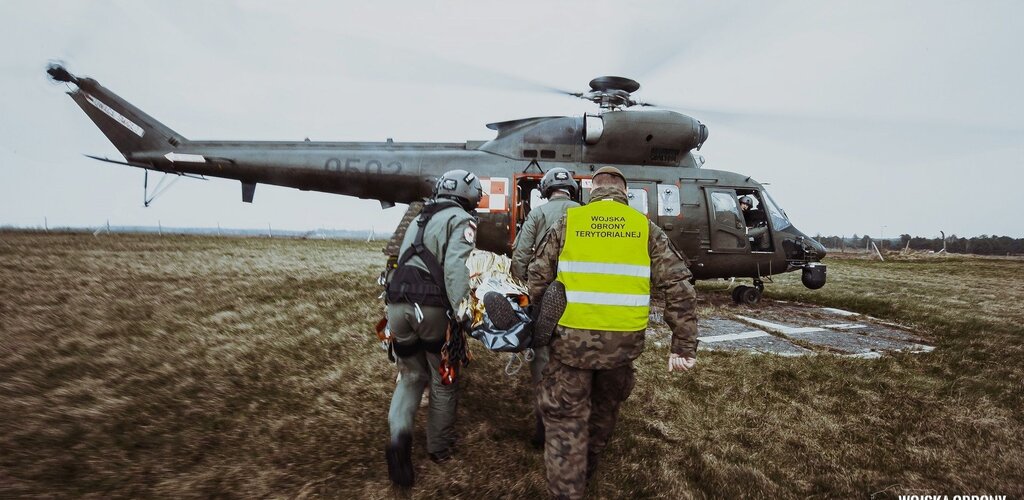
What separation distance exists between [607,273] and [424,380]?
1.50 meters

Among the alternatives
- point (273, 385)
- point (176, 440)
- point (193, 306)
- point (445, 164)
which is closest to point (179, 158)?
point (193, 306)

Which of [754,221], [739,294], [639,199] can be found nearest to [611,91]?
[639,199]

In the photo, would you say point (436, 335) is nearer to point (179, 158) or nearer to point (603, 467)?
point (603, 467)

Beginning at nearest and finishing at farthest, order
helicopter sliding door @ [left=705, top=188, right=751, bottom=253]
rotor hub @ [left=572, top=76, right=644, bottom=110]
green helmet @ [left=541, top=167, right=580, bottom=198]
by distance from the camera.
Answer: green helmet @ [left=541, top=167, right=580, bottom=198] → rotor hub @ [left=572, top=76, right=644, bottom=110] → helicopter sliding door @ [left=705, top=188, right=751, bottom=253]

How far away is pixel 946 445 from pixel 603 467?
2.85 m

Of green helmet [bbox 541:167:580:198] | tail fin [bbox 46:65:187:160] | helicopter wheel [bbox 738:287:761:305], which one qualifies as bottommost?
helicopter wheel [bbox 738:287:761:305]

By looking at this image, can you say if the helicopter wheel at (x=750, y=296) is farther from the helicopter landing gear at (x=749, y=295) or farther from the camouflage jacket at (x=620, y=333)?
the camouflage jacket at (x=620, y=333)

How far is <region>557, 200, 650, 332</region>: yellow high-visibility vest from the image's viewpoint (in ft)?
8.66

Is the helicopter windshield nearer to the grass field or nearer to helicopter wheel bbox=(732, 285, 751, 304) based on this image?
helicopter wheel bbox=(732, 285, 751, 304)

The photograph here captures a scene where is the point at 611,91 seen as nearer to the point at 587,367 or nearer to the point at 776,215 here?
the point at 776,215

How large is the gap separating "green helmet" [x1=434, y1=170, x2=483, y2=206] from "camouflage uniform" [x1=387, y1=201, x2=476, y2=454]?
Result: 0.60ft

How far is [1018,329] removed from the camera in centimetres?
763

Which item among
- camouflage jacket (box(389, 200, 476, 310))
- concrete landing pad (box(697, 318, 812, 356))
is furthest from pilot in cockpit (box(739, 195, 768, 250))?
camouflage jacket (box(389, 200, 476, 310))

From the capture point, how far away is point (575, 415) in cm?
262
